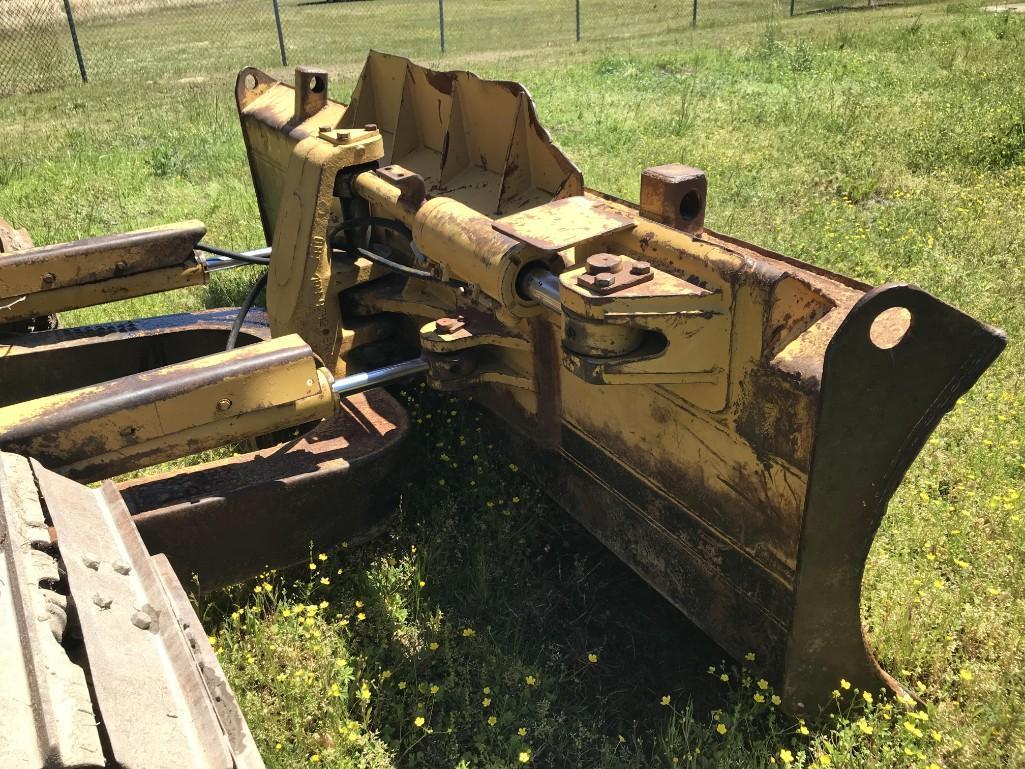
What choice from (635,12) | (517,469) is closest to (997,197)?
(517,469)

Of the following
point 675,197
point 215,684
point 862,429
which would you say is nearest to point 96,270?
point 215,684

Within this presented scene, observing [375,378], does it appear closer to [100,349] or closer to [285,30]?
[100,349]

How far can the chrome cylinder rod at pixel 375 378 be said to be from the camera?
9.75 feet

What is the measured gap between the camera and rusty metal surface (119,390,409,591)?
280 cm

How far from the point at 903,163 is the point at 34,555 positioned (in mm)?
7130

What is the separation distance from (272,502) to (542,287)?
1154mm

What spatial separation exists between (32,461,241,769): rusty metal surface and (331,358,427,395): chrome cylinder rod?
0.92 m

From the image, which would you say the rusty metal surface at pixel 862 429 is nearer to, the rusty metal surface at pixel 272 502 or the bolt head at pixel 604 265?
the bolt head at pixel 604 265

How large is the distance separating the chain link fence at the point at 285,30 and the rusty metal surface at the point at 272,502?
15.0m

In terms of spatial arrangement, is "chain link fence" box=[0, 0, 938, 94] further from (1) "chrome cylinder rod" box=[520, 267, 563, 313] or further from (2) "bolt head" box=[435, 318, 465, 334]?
(1) "chrome cylinder rod" box=[520, 267, 563, 313]

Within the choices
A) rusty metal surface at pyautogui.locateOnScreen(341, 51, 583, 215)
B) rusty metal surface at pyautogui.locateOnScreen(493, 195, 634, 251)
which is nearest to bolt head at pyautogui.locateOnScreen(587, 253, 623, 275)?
rusty metal surface at pyautogui.locateOnScreen(493, 195, 634, 251)

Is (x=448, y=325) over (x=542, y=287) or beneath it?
beneath

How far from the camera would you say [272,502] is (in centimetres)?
290

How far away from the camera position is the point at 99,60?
19453 mm
